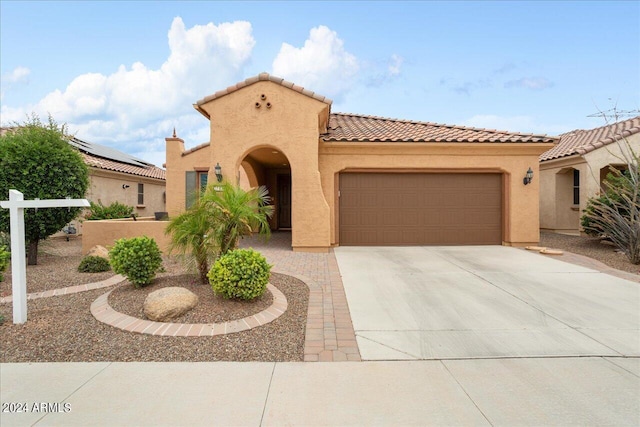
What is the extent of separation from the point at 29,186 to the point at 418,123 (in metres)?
12.6

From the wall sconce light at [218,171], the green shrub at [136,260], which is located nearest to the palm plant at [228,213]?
the green shrub at [136,260]

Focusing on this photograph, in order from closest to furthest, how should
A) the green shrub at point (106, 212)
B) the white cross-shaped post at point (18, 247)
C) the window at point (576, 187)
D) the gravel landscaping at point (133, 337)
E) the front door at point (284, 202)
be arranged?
the gravel landscaping at point (133, 337), the white cross-shaped post at point (18, 247), the green shrub at point (106, 212), the window at point (576, 187), the front door at point (284, 202)

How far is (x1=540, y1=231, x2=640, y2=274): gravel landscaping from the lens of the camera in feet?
26.8

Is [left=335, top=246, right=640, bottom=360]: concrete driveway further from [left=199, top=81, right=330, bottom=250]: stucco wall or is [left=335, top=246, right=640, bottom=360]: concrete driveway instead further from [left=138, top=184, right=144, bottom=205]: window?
[left=138, top=184, right=144, bottom=205]: window

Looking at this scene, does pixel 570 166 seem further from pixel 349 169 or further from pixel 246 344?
pixel 246 344

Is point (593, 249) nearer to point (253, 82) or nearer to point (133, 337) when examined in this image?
point (253, 82)

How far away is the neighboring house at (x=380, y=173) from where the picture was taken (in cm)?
980

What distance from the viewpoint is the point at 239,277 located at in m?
4.51

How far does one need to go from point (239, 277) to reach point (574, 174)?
664 inches

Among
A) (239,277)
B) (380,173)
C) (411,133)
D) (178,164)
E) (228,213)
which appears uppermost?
(411,133)

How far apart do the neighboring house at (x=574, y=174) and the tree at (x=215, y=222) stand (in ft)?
44.7

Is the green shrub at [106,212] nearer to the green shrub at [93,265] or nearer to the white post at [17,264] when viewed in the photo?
the green shrub at [93,265]

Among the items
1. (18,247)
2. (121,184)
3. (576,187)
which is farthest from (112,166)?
(576,187)

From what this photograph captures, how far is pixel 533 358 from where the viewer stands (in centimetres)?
342
